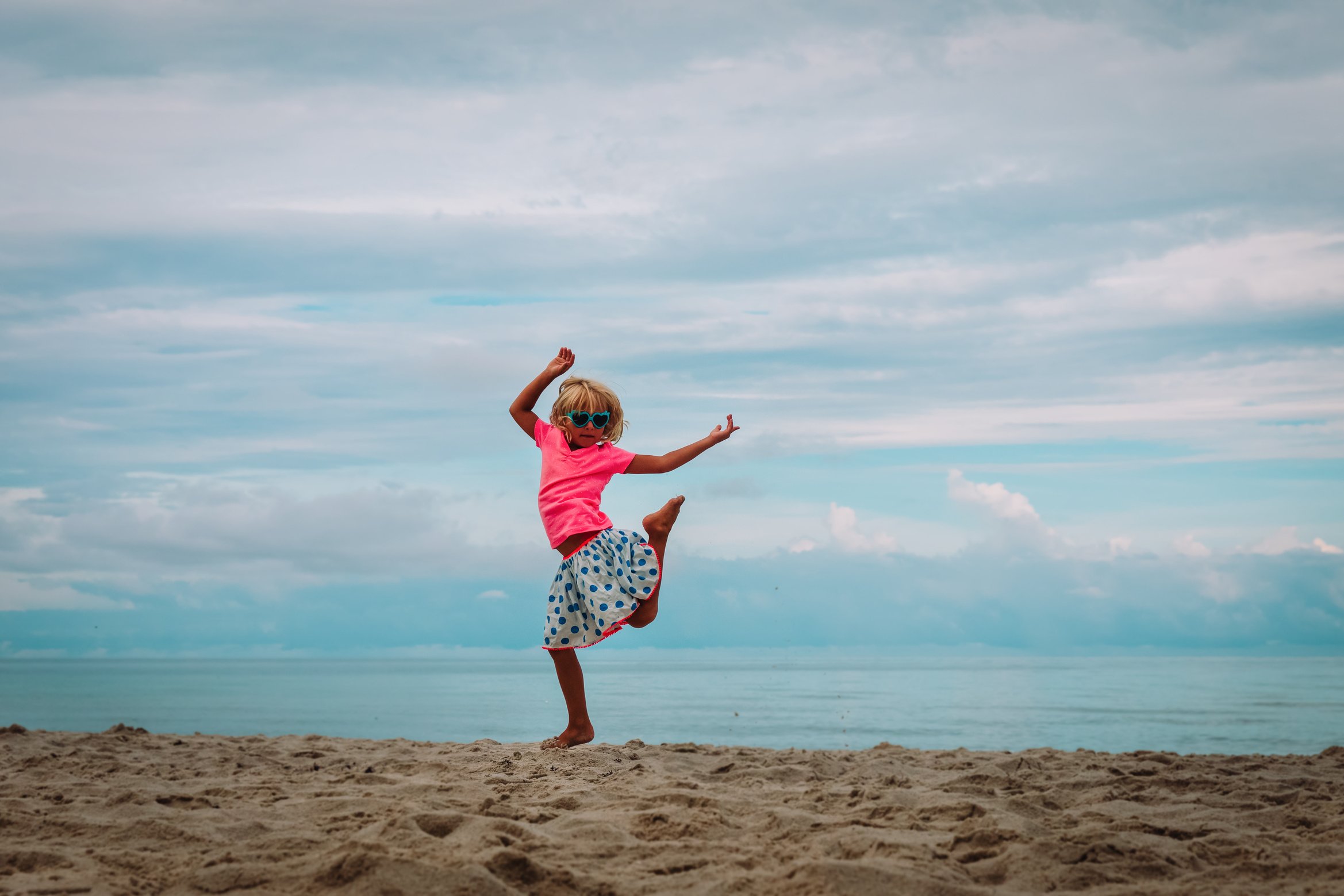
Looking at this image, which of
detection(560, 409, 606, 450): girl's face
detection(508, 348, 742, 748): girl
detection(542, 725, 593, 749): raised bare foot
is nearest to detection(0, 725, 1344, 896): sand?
detection(542, 725, 593, 749): raised bare foot

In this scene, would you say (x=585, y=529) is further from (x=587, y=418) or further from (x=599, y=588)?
(x=587, y=418)

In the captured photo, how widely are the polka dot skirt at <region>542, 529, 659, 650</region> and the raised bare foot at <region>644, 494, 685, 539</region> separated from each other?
0.30 ft

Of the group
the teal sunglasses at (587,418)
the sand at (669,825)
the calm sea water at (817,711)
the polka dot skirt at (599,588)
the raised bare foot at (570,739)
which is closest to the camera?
the sand at (669,825)

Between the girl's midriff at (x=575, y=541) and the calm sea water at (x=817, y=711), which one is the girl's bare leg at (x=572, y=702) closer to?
the girl's midriff at (x=575, y=541)

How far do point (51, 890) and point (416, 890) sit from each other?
1.20 m

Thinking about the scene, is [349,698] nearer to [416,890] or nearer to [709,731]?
[709,731]

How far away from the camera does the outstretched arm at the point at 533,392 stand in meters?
6.50

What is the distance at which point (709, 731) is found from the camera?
19.4m

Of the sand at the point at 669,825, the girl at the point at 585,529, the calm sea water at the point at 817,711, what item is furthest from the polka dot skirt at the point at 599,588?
the calm sea water at the point at 817,711

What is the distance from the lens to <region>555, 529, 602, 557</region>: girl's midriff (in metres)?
6.40

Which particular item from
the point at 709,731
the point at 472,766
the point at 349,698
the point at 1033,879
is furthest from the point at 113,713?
the point at 1033,879

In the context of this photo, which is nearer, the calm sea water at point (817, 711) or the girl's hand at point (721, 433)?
the girl's hand at point (721, 433)

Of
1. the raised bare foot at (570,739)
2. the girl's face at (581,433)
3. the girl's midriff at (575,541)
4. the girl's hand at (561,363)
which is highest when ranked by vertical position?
the girl's hand at (561,363)

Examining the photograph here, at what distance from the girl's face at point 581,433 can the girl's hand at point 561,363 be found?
305 mm
